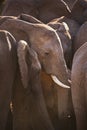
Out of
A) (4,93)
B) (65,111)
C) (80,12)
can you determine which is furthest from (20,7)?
(4,93)

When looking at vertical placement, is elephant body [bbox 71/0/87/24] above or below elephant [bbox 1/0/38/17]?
below

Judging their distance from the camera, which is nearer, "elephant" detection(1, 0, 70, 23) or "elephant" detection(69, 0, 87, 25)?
"elephant" detection(69, 0, 87, 25)

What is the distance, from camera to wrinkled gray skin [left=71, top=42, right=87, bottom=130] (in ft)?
15.1

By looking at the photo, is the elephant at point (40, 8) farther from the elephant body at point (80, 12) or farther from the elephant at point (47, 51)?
the elephant at point (47, 51)

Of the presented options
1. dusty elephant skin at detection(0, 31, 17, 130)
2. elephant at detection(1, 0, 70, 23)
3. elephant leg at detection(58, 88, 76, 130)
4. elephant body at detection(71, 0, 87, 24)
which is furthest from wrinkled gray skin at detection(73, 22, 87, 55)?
dusty elephant skin at detection(0, 31, 17, 130)

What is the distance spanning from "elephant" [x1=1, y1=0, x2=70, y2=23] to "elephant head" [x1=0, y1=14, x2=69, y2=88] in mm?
1731

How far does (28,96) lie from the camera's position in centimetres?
475

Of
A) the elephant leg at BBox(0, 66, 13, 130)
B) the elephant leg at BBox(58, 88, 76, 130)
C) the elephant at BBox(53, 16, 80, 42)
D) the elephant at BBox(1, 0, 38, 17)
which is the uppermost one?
the elephant leg at BBox(0, 66, 13, 130)

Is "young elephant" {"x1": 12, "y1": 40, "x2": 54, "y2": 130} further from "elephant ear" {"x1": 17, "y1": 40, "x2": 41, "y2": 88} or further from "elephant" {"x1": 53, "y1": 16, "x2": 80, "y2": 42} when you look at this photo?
"elephant" {"x1": 53, "y1": 16, "x2": 80, "y2": 42}

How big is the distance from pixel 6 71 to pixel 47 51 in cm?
64

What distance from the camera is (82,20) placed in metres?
6.59

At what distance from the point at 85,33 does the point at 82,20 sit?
711mm

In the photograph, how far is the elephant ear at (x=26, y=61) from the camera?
178 inches

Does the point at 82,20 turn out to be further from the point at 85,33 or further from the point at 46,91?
the point at 46,91
